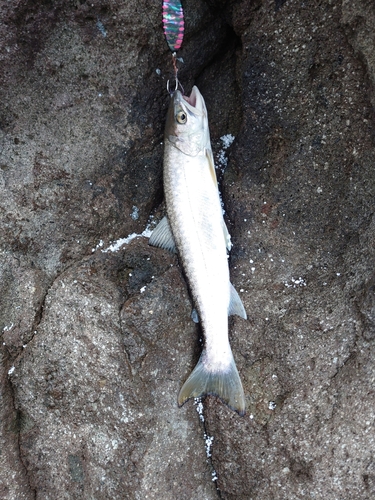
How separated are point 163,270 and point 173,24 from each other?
1677 mm

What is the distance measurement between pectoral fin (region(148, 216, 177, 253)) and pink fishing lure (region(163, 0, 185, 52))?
47.7 inches

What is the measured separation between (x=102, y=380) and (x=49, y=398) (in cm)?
41

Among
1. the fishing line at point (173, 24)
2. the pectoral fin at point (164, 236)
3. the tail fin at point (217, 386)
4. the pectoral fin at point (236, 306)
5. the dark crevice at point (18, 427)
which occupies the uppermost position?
the fishing line at point (173, 24)

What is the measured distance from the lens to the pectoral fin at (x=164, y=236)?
298cm

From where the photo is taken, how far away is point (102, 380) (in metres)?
2.80

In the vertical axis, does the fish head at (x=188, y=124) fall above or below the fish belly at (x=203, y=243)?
above

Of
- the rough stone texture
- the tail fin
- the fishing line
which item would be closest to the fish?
the tail fin

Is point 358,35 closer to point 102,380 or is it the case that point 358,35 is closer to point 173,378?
point 173,378

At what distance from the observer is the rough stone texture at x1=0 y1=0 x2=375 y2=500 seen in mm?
2744

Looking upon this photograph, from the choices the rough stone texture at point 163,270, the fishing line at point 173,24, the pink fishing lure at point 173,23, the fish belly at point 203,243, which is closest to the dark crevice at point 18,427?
the rough stone texture at point 163,270

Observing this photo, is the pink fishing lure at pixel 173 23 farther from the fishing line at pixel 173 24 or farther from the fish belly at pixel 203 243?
the fish belly at pixel 203 243

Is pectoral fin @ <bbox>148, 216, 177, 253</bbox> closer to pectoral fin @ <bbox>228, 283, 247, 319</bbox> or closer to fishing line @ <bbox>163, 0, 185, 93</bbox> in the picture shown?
pectoral fin @ <bbox>228, 283, 247, 319</bbox>

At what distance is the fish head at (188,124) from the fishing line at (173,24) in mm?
229

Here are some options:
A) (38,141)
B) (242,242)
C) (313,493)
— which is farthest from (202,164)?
(313,493)
